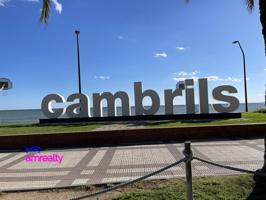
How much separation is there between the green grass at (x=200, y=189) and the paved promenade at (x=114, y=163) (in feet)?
2.75

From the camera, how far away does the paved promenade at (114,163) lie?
834 cm

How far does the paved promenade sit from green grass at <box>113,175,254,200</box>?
2.75 feet

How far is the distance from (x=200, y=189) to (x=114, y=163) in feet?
13.5

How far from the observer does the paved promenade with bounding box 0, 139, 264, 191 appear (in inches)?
328

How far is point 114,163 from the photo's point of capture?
10.3 metres

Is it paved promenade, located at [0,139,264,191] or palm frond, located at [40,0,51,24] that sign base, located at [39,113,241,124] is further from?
palm frond, located at [40,0,51,24]

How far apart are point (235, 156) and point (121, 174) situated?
13.1 ft

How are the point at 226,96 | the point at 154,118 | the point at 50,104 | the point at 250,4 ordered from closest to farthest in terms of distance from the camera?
the point at 250,4 → the point at 226,96 → the point at 154,118 → the point at 50,104

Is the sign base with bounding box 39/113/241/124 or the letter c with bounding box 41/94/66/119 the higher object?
the letter c with bounding box 41/94/66/119

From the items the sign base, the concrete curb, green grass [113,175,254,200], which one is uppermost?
the sign base

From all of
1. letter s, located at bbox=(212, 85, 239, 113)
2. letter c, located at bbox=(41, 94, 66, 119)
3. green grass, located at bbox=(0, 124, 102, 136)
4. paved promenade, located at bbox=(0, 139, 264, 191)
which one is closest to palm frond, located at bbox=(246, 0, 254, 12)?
paved promenade, located at bbox=(0, 139, 264, 191)

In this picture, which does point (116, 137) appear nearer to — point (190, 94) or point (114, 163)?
point (114, 163)
